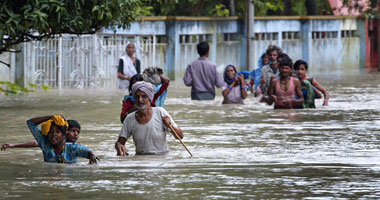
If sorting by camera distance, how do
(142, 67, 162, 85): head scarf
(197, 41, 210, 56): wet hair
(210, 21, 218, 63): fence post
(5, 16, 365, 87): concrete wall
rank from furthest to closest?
(210, 21, 218, 63): fence post
(5, 16, 365, 87): concrete wall
(197, 41, 210, 56): wet hair
(142, 67, 162, 85): head scarf

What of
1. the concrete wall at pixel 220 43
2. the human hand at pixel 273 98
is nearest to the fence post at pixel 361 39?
the concrete wall at pixel 220 43

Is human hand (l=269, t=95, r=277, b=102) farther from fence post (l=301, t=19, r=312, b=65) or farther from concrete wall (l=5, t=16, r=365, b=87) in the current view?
fence post (l=301, t=19, r=312, b=65)

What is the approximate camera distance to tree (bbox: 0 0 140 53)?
16.6 meters

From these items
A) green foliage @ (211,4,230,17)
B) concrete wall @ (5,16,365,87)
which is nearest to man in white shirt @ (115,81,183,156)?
concrete wall @ (5,16,365,87)

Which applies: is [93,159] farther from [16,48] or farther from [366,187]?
[16,48]

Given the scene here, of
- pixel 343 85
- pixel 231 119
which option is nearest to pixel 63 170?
pixel 231 119

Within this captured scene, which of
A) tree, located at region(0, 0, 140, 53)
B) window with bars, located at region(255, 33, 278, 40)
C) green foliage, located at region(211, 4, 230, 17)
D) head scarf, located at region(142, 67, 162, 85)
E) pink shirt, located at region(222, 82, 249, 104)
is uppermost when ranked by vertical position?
green foliage, located at region(211, 4, 230, 17)

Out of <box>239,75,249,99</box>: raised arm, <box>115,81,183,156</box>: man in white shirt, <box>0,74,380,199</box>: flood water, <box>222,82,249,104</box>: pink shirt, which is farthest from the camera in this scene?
<box>222,82,249,104</box>: pink shirt

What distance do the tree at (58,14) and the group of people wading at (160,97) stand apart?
2.04 metres

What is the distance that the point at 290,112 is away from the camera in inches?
682

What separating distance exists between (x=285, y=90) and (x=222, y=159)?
5.57 m

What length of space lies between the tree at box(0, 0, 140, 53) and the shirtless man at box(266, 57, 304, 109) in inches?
122

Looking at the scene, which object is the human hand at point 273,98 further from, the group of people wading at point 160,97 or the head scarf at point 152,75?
the head scarf at point 152,75

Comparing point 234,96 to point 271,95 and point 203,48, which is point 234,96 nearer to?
point 203,48
